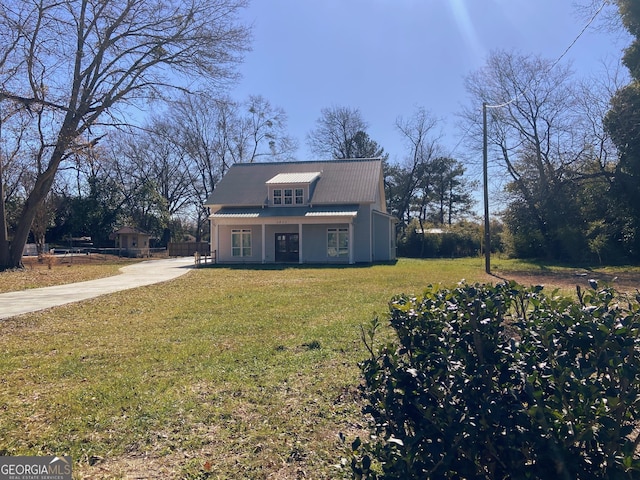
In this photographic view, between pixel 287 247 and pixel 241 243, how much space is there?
282 centimetres

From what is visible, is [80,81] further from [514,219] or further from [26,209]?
[514,219]

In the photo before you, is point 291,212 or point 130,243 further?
point 130,243

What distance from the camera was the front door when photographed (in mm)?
26000

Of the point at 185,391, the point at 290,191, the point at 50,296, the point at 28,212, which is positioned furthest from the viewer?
the point at 290,191

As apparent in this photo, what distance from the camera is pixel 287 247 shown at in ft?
85.7

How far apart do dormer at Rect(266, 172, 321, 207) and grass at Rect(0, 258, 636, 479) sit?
18.1m

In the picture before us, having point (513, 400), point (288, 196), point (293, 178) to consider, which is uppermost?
point (293, 178)

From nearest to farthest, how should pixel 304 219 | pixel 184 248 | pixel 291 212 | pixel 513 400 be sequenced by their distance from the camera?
1. pixel 513 400
2. pixel 304 219
3. pixel 291 212
4. pixel 184 248

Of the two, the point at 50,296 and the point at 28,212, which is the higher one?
the point at 28,212

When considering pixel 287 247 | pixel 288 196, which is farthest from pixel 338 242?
pixel 288 196

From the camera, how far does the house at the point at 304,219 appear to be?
24.8 metres

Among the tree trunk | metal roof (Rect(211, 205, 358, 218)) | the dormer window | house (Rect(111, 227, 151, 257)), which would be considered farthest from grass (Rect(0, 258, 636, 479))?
house (Rect(111, 227, 151, 257))

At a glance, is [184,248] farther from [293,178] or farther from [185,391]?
[185,391]

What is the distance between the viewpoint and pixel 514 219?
26.7 meters
